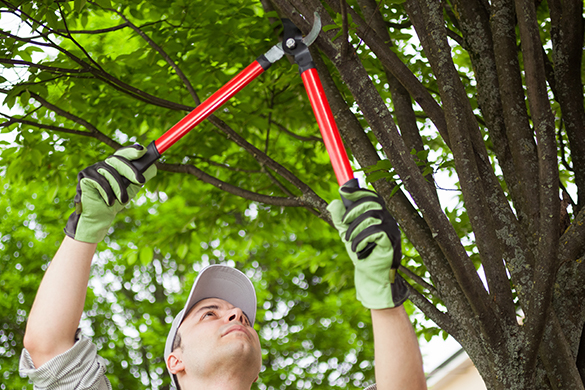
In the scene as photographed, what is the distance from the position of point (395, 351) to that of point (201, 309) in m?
Answer: 1.20

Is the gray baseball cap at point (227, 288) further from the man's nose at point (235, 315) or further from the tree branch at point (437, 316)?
the tree branch at point (437, 316)

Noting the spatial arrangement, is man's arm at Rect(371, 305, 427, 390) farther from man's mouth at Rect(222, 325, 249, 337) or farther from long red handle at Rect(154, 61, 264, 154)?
long red handle at Rect(154, 61, 264, 154)

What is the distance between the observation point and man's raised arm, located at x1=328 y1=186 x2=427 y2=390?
1.67 m

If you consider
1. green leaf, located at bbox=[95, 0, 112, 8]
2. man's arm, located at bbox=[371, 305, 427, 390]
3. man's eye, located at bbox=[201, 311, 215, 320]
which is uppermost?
green leaf, located at bbox=[95, 0, 112, 8]

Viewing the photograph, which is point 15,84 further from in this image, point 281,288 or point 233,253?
point 281,288

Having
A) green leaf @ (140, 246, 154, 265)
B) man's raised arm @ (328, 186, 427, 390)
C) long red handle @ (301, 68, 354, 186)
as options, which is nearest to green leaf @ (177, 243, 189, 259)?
green leaf @ (140, 246, 154, 265)

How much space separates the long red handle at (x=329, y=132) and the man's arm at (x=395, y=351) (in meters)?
0.48

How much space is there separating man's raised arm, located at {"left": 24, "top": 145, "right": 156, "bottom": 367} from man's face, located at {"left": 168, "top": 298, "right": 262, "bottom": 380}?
0.57 m

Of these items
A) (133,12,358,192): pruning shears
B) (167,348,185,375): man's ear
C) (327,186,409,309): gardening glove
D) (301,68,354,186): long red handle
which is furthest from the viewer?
(167,348,185,375): man's ear

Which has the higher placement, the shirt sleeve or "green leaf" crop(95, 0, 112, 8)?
"green leaf" crop(95, 0, 112, 8)

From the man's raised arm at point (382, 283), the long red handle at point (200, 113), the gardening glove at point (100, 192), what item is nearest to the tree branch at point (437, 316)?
the man's raised arm at point (382, 283)

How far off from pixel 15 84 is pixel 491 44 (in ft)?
8.96

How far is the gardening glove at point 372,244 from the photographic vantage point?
5.42 ft

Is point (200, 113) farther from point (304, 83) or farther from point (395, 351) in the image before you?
point (395, 351)
